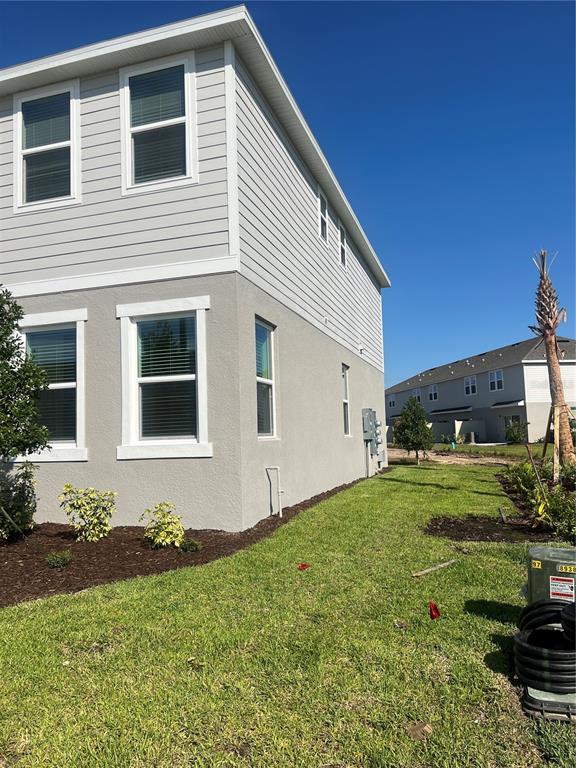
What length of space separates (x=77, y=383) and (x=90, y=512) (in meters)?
1.94

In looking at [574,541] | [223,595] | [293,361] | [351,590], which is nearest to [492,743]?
[351,590]

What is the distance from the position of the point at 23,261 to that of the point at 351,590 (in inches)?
264

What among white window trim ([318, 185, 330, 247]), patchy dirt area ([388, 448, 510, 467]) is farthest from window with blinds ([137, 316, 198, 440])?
patchy dirt area ([388, 448, 510, 467])

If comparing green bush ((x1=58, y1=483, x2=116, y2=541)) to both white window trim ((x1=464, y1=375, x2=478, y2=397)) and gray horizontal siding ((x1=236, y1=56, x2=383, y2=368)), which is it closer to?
gray horizontal siding ((x1=236, y1=56, x2=383, y2=368))

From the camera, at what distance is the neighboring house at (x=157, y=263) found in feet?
23.7

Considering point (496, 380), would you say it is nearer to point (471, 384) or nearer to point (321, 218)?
point (471, 384)

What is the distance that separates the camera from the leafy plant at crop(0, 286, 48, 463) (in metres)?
6.40

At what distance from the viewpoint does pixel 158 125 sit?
25.5 ft

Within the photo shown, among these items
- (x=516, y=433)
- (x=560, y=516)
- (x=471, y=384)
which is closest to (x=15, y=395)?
(x=560, y=516)

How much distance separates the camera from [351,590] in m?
4.84

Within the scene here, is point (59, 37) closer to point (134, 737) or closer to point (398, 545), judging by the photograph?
point (398, 545)

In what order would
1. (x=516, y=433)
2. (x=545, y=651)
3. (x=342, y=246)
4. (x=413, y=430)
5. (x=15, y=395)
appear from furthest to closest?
(x=516, y=433), (x=413, y=430), (x=342, y=246), (x=15, y=395), (x=545, y=651)

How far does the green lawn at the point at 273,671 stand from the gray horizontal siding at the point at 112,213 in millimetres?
4308

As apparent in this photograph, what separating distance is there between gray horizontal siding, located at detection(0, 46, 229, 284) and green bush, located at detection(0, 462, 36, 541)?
283cm
